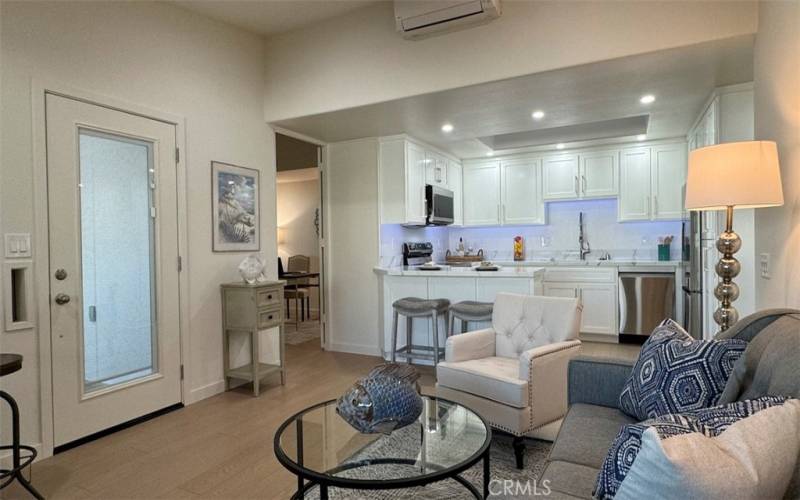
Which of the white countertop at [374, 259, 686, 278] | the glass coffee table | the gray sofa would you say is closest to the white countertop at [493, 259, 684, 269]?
the white countertop at [374, 259, 686, 278]

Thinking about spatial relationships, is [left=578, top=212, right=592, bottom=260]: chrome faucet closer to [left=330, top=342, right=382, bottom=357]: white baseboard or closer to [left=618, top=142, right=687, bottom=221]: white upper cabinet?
[left=618, top=142, right=687, bottom=221]: white upper cabinet

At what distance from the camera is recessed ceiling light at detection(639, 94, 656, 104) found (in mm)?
3541

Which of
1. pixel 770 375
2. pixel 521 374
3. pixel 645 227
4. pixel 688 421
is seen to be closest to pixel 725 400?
pixel 770 375

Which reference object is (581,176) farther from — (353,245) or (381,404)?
(381,404)

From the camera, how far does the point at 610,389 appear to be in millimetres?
1951

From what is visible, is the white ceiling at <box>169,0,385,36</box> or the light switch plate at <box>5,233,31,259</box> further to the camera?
the white ceiling at <box>169,0,385,36</box>

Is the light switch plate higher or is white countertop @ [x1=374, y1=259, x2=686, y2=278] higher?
the light switch plate

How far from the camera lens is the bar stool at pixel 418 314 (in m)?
3.96

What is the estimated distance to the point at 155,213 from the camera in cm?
316

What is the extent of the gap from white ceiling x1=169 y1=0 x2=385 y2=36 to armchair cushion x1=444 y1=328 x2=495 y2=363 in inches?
100

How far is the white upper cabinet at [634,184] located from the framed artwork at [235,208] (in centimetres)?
423

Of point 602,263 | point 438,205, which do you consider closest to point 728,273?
point 602,263

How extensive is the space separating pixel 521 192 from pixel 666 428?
543cm

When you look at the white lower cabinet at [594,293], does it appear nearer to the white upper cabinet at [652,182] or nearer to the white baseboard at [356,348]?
the white upper cabinet at [652,182]
